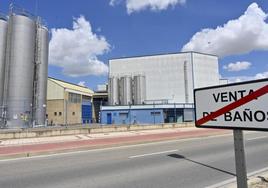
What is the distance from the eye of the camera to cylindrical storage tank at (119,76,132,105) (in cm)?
6488

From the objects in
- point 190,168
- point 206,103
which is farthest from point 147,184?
point 206,103

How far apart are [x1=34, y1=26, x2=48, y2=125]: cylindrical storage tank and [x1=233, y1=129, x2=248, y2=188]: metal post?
42.0 meters

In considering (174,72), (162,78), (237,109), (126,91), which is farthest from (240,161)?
(162,78)

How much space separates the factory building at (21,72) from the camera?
37.6m

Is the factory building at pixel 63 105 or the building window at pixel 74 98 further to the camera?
the building window at pixel 74 98

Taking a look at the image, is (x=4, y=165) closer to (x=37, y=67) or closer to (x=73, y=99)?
(x=37, y=67)

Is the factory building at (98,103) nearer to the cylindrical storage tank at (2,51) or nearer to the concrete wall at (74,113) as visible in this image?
the concrete wall at (74,113)

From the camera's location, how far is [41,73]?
143 ft

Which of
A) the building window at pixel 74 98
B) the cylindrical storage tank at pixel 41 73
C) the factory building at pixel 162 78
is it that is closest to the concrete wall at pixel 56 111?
the building window at pixel 74 98

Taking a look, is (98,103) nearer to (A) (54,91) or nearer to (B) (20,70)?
(A) (54,91)

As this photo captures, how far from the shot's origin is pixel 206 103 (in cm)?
298

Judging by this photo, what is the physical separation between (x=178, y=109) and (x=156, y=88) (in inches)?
456

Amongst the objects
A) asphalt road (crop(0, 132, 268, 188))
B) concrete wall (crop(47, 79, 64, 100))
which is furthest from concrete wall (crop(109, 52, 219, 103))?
asphalt road (crop(0, 132, 268, 188))

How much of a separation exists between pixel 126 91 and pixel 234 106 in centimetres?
6242
